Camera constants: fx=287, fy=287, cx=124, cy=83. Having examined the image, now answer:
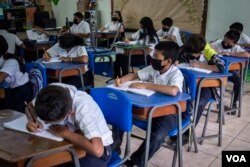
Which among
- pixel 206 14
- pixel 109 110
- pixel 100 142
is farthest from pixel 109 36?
pixel 100 142

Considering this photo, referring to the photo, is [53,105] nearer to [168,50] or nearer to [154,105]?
[154,105]

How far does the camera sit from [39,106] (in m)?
1.29

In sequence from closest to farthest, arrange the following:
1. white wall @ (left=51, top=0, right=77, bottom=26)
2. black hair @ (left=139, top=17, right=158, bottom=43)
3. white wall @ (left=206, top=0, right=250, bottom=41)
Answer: black hair @ (left=139, top=17, right=158, bottom=43) → white wall @ (left=206, top=0, right=250, bottom=41) → white wall @ (left=51, top=0, right=77, bottom=26)

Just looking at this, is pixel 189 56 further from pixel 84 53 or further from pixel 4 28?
pixel 4 28

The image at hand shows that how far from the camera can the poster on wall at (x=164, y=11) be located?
230 inches

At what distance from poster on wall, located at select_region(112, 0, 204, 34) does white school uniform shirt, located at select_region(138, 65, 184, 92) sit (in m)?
3.76

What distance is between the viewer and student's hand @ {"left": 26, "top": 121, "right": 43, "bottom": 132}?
4.48 ft

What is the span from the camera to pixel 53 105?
1.28 meters

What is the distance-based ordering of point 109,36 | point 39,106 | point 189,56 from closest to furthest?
1. point 39,106
2. point 189,56
3. point 109,36

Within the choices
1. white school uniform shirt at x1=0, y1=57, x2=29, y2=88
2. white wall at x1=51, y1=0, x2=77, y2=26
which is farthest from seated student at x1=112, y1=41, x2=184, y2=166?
white wall at x1=51, y1=0, x2=77, y2=26

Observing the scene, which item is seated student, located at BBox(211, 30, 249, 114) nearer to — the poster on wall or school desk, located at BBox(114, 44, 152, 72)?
school desk, located at BBox(114, 44, 152, 72)

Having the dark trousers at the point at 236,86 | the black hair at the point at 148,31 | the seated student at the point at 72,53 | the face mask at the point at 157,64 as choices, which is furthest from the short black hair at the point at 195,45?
the black hair at the point at 148,31

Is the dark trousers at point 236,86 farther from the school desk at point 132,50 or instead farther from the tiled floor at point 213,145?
the school desk at point 132,50

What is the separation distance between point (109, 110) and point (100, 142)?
42cm
